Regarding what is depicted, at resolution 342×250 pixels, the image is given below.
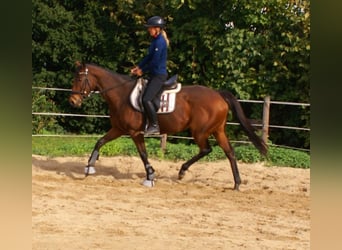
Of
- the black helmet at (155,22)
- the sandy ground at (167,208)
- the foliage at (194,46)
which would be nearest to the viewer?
the sandy ground at (167,208)

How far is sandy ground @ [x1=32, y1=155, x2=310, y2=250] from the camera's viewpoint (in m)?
4.28

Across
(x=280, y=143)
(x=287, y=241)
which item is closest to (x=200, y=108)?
(x=287, y=241)

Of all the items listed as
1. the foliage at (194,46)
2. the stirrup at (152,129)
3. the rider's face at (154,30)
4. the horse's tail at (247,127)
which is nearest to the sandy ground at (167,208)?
the horse's tail at (247,127)

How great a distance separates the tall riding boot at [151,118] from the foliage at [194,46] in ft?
16.3

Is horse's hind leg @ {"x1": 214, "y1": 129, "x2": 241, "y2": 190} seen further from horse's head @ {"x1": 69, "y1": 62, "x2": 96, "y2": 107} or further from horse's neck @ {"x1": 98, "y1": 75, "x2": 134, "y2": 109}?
horse's head @ {"x1": 69, "y1": 62, "x2": 96, "y2": 107}

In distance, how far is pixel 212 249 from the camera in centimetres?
401

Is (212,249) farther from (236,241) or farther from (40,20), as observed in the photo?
(40,20)

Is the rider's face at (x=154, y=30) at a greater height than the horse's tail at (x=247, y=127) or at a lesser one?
greater

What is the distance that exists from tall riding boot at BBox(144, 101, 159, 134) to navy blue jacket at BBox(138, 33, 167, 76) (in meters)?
0.44

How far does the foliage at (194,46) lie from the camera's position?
11.2 meters

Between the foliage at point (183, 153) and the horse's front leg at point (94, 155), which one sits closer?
the horse's front leg at point (94, 155)

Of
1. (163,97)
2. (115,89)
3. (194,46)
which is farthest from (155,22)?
(194,46)

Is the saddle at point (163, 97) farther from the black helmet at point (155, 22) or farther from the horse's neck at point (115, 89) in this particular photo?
the black helmet at point (155, 22)
